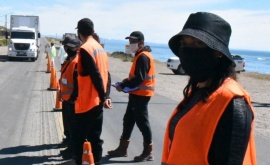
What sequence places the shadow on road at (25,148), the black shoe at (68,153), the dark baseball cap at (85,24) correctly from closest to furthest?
1. the dark baseball cap at (85,24)
2. the black shoe at (68,153)
3. the shadow on road at (25,148)

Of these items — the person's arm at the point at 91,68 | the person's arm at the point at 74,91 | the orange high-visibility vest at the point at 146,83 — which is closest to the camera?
the person's arm at the point at 91,68

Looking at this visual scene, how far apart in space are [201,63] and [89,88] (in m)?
3.26

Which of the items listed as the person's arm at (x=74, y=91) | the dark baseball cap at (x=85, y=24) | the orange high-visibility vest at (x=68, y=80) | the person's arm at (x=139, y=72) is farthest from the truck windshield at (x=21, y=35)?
the dark baseball cap at (x=85, y=24)

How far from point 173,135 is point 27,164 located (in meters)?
4.43

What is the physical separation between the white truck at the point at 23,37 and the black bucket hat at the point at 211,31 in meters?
32.1

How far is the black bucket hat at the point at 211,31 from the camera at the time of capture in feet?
6.56

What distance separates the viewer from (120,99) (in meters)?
13.7

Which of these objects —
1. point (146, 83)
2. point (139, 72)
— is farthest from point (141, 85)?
point (139, 72)

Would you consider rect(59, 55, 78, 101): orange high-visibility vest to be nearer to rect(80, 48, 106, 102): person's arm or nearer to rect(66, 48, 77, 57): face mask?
rect(66, 48, 77, 57): face mask

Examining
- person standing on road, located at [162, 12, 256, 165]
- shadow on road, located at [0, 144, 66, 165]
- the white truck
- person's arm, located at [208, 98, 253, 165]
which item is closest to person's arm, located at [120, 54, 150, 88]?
shadow on road, located at [0, 144, 66, 165]

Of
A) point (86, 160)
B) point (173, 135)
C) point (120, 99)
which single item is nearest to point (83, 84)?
point (86, 160)

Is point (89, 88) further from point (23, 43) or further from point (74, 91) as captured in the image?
point (23, 43)

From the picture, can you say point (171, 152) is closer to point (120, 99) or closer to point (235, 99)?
point (235, 99)

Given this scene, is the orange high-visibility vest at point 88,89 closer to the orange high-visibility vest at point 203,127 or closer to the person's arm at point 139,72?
the person's arm at point 139,72
